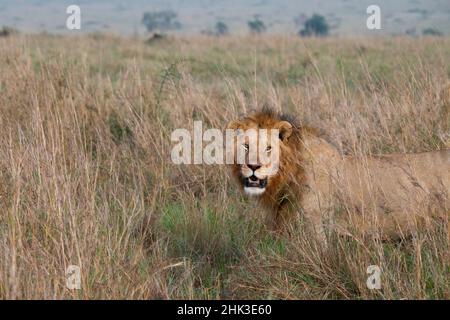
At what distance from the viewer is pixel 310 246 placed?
12.2ft

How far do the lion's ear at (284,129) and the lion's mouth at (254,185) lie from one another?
0.81ft

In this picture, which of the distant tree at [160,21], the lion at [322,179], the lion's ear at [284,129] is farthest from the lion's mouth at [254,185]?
the distant tree at [160,21]

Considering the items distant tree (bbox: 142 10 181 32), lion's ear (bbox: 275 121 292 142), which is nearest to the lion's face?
lion's ear (bbox: 275 121 292 142)

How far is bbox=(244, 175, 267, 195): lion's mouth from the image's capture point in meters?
4.27

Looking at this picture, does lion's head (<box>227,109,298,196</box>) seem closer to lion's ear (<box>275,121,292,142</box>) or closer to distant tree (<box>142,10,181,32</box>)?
lion's ear (<box>275,121,292,142</box>)

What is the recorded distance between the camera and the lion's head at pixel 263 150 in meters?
4.21

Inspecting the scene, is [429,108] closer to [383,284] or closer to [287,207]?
[287,207]

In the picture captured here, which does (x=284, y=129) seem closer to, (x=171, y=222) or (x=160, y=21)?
(x=171, y=222)

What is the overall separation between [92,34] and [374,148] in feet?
71.0

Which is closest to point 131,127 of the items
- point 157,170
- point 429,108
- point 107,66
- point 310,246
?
point 157,170

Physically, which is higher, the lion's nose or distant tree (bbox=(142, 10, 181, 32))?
the lion's nose

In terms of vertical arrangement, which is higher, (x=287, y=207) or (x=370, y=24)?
(x=370, y=24)

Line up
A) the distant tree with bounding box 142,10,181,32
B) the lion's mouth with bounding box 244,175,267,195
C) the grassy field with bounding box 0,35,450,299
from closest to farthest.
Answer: the grassy field with bounding box 0,35,450,299, the lion's mouth with bounding box 244,175,267,195, the distant tree with bounding box 142,10,181,32

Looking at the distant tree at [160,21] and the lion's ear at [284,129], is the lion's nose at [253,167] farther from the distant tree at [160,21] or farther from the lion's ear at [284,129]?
the distant tree at [160,21]
